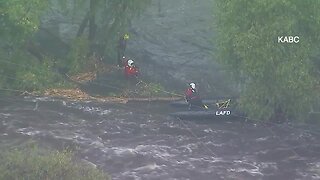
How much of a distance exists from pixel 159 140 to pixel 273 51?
20.7ft

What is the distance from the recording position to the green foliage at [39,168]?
58.9 ft

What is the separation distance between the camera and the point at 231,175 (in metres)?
22.0

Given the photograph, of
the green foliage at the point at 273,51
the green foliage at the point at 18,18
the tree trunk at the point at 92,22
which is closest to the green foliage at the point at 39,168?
the green foliage at the point at 18,18

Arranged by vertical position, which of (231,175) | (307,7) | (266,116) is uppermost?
(307,7)

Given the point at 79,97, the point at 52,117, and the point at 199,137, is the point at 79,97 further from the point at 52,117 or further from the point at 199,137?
the point at 199,137

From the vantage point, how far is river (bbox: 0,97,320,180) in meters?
22.5

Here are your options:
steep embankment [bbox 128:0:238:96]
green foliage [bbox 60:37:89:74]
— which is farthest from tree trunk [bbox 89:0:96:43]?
steep embankment [bbox 128:0:238:96]

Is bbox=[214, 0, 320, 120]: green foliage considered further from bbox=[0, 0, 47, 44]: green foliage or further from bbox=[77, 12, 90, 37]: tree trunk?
bbox=[77, 12, 90, 37]: tree trunk

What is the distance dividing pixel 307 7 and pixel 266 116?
5.22 metres

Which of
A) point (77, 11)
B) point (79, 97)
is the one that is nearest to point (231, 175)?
point (79, 97)

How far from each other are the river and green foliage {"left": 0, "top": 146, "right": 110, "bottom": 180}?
266 cm

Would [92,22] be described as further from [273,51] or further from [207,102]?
[273,51]

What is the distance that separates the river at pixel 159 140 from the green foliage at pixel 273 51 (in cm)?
140

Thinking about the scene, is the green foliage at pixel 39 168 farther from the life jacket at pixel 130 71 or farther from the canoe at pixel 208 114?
the life jacket at pixel 130 71
